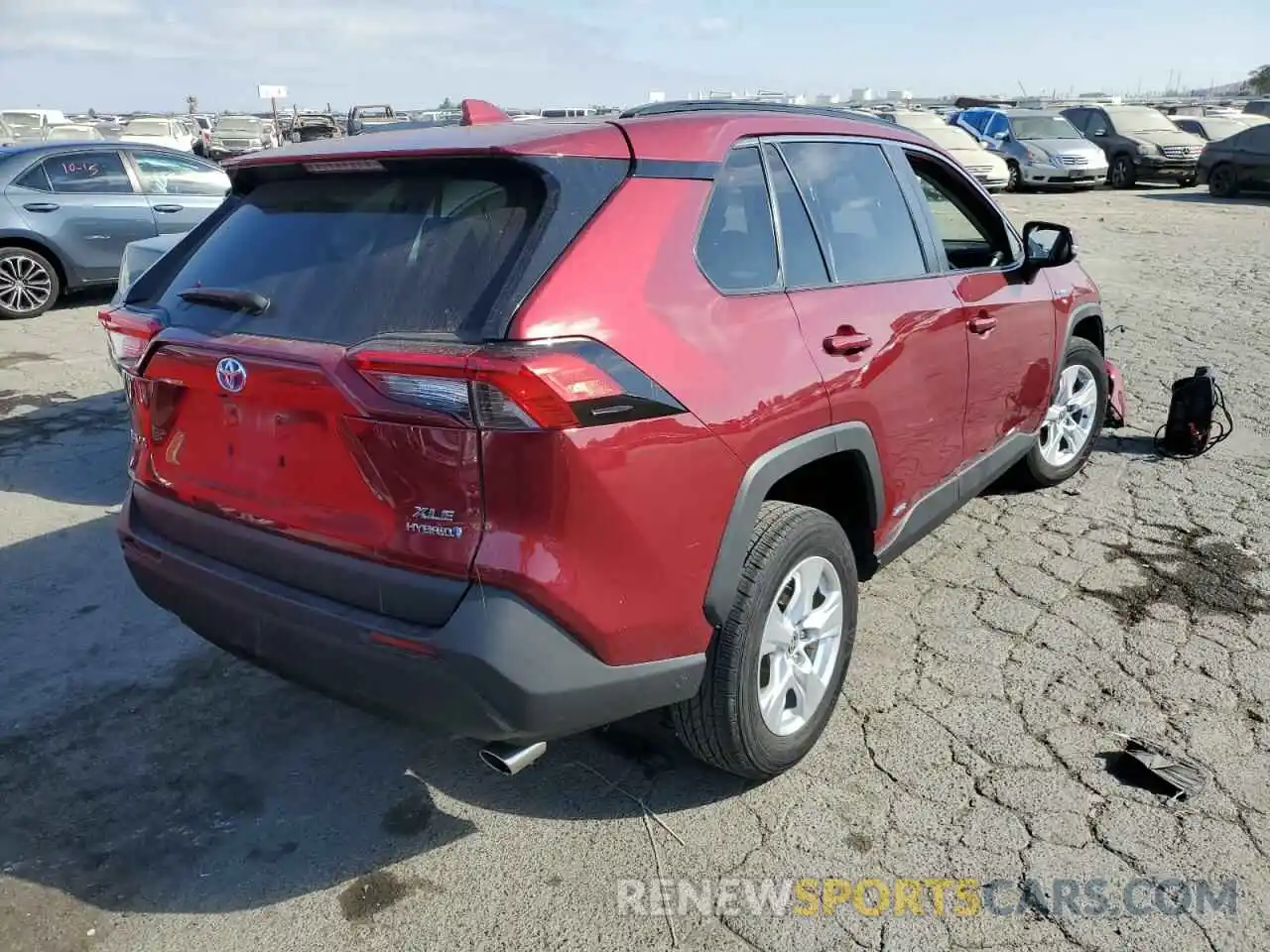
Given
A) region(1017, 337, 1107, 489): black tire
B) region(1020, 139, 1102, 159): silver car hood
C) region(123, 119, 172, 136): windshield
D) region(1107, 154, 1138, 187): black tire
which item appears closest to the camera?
region(1017, 337, 1107, 489): black tire

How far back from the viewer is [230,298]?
2.49 m

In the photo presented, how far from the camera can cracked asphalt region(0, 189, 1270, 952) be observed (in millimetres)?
2396

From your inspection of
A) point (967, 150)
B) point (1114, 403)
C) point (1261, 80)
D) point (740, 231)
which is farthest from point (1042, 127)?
point (1261, 80)

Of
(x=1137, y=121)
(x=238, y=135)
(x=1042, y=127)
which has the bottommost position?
(x=238, y=135)

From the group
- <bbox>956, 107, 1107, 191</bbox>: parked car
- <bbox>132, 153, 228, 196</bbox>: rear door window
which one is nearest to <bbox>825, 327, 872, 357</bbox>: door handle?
<bbox>132, 153, 228, 196</bbox>: rear door window

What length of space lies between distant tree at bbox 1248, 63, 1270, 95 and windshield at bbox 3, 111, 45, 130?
295ft

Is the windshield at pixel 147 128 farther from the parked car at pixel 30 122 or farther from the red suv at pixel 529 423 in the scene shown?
the red suv at pixel 529 423

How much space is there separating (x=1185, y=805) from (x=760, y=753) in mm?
1200

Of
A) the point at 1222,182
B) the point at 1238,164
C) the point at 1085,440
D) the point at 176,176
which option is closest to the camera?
the point at 1085,440

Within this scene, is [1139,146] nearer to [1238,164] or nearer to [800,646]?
[1238,164]

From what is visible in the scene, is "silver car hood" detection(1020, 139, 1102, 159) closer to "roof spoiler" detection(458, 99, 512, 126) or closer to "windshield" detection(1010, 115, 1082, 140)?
"windshield" detection(1010, 115, 1082, 140)

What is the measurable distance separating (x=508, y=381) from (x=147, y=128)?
80.6 ft

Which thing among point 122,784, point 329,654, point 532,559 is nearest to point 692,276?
point 532,559

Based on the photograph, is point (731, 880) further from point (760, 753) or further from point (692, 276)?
point (692, 276)
